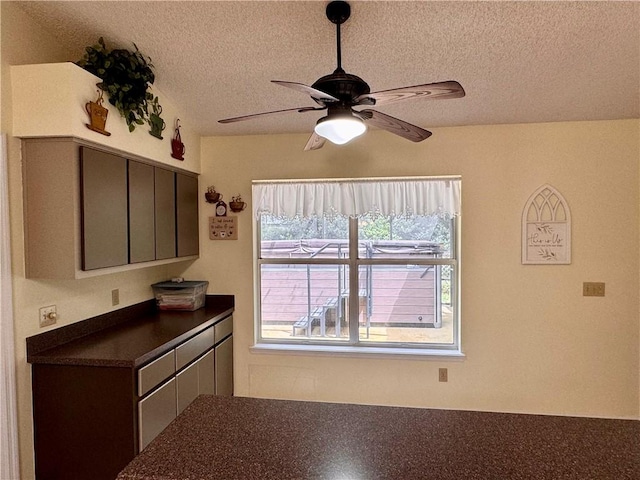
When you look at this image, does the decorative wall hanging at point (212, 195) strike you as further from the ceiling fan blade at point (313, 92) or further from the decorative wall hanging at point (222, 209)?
the ceiling fan blade at point (313, 92)

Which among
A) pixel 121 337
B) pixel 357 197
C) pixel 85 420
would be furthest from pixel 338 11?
pixel 85 420

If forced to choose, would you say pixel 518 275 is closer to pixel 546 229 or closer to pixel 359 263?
pixel 546 229

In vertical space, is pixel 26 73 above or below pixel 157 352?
above

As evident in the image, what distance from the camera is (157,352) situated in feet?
7.52

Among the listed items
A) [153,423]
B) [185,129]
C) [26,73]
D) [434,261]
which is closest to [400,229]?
[434,261]

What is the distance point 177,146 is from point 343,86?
1.84 m

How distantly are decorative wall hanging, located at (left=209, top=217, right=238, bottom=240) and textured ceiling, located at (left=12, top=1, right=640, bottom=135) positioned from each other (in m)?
0.98

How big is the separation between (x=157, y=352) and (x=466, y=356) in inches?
91.2

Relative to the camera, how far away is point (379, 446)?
3.67 ft

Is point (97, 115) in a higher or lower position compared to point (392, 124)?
higher

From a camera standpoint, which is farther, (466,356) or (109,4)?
(466,356)

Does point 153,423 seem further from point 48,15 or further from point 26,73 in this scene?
point 48,15

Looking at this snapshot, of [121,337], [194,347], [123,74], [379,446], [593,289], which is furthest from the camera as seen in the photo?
[593,289]

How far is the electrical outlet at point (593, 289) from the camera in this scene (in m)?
3.07
